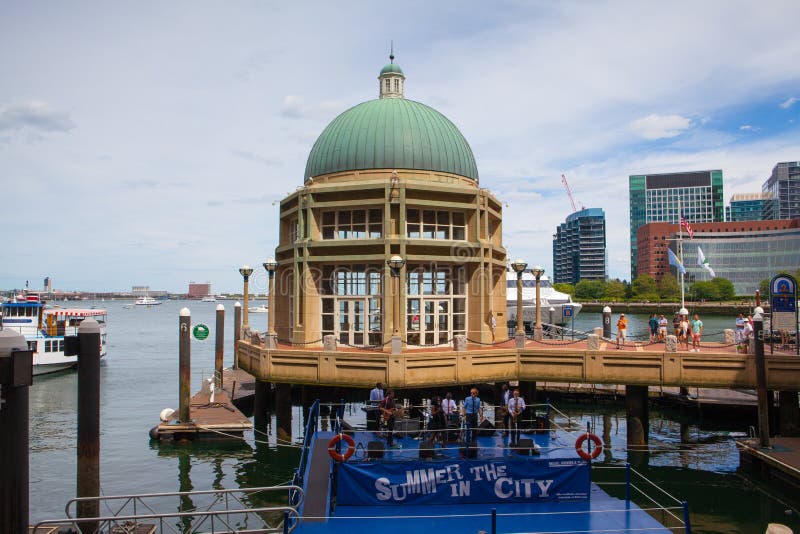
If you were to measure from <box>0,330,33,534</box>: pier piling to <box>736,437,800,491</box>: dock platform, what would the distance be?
23.3 meters

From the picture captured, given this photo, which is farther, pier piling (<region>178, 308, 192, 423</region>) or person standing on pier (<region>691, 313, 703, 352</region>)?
pier piling (<region>178, 308, 192, 423</region>)

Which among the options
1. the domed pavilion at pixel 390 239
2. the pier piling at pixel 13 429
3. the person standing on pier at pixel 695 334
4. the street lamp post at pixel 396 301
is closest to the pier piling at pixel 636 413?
the person standing on pier at pixel 695 334

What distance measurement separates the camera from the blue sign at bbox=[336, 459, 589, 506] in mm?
15672

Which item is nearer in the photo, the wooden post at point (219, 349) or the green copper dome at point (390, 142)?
the green copper dome at point (390, 142)

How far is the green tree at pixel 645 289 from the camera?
594 feet

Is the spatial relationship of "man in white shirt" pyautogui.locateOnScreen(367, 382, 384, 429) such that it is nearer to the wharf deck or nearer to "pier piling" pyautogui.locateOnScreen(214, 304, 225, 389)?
the wharf deck

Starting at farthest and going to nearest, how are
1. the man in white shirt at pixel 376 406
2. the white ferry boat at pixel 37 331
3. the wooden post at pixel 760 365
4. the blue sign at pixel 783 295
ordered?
the white ferry boat at pixel 37 331
the blue sign at pixel 783 295
the wooden post at pixel 760 365
the man in white shirt at pixel 376 406

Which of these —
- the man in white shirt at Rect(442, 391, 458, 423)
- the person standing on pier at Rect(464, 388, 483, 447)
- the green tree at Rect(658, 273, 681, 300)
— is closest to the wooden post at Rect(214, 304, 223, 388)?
the man in white shirt at Rect(442, 391, 458, 423)

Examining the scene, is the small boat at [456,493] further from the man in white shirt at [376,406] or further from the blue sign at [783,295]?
the blue sign at [783,295]

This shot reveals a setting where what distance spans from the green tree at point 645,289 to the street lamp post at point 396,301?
16678 cm

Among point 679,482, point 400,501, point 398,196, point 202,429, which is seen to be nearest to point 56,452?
point 202,429

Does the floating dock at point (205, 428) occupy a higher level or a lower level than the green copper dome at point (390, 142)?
lower

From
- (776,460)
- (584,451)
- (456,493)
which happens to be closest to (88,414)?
(456,493)

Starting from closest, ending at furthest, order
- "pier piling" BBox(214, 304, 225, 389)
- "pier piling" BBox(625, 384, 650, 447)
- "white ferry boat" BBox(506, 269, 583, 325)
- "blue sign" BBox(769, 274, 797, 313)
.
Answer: "blue sign" BBox(769, 274, 797, 313) < "pier piling" BBox(625, 384, 650, 447) < "pier piling" BBox(214, 304, 225, 389) < "white ferry boat" BBox(506, 269, 583, 325)
